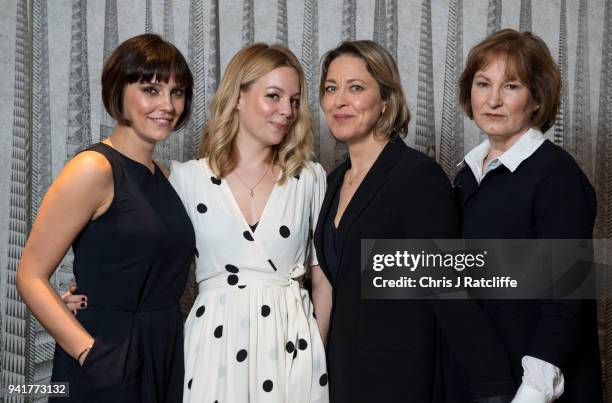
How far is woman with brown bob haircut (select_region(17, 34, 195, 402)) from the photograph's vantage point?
1.69 metres

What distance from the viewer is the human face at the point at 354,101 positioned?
194 centimetres

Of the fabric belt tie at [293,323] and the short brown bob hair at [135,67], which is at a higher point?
the short brown bob hair at [135,67]

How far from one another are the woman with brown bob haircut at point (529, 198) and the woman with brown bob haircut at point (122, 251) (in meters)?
0.87

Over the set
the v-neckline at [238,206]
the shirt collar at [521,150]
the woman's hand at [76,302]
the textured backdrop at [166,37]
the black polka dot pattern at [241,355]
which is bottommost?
the black polka dot pattern at [241,355]

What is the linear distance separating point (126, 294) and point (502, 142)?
45.1 inches

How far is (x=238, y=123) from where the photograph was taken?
6.88ft

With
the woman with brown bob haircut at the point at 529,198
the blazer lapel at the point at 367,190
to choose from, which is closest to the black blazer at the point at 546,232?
the woman with brown bob haircut at the point at 529,198

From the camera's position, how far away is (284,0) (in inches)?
111

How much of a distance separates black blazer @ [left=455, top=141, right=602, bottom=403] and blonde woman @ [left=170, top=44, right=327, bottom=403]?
21.1 inches

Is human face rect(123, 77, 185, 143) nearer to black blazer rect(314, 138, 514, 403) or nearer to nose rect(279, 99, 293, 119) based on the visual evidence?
nose rect(279, 99, 293, 119)

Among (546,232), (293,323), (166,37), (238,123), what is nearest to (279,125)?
(238,123)

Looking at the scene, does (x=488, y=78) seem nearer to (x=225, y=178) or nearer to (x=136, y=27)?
(x=225, y=178)

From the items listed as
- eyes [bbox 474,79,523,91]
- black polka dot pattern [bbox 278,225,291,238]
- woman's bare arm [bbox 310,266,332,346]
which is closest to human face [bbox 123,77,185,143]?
black polka dot pattern [bbox 278,225,291,238]

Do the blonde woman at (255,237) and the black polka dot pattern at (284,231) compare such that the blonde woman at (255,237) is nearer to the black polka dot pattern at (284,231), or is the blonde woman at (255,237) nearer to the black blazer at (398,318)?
the black polka dot pattern at (284,231)
